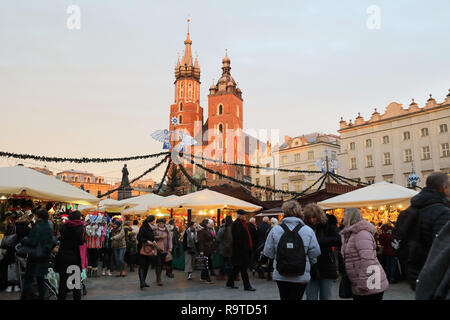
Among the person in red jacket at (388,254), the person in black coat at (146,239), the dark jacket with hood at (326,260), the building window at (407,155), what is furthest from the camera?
the building window at (407,155)

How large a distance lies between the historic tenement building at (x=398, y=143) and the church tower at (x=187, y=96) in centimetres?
4353

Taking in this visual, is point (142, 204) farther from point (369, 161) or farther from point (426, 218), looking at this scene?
point (369, 161)

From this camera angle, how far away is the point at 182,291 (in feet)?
30.4

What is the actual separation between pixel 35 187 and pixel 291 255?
7.31m

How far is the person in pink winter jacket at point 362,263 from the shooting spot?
4477 millimetres

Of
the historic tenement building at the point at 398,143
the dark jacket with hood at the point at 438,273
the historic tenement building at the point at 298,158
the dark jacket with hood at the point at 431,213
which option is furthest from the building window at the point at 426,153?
the dark jacket with hood at the point at 438,273

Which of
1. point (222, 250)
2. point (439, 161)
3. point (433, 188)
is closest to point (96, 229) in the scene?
point (222, 250)

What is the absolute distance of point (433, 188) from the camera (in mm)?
3516

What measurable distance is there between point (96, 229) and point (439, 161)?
131ft

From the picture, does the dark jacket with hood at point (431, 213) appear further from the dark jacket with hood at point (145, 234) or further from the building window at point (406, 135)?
the building window at point (406, 135)

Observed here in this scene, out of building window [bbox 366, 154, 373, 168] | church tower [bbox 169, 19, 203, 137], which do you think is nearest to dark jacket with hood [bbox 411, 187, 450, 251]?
building window [bbox 366, 154, 373, 168]

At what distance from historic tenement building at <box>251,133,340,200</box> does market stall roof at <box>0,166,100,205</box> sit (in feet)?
150
